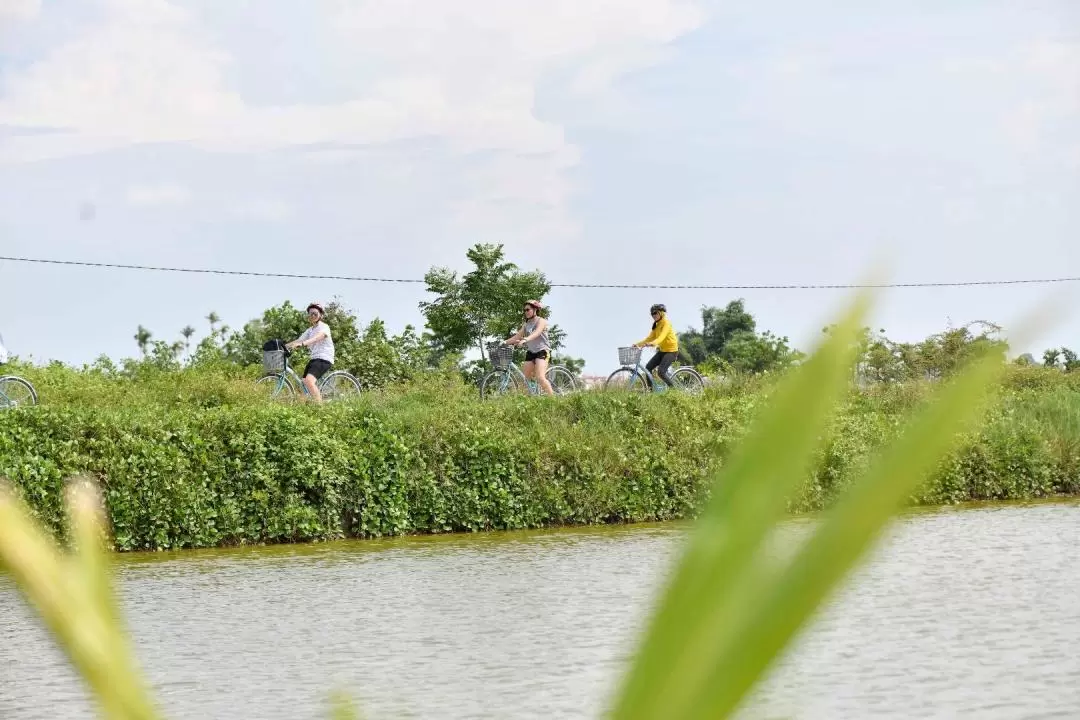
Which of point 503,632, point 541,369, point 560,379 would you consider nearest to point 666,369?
point 560,379

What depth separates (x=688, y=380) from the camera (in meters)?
19.7

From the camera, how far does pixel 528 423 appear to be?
15.5m

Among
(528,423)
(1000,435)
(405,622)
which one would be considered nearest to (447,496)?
(528,423)

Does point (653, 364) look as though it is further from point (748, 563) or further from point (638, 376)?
point (748, 563)

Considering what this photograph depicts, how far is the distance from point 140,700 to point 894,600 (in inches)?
355

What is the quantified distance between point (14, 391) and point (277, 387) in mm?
3287

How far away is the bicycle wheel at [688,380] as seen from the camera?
19.4m

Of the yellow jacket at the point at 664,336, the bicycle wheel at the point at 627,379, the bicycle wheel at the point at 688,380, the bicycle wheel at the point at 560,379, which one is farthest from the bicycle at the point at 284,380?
the bicycle wheel at the point at 688,380

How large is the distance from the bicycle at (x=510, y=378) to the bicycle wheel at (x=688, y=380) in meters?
1.37

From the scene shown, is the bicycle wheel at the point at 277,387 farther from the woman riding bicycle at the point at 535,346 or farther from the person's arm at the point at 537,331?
the person's arm at the point at 537,331

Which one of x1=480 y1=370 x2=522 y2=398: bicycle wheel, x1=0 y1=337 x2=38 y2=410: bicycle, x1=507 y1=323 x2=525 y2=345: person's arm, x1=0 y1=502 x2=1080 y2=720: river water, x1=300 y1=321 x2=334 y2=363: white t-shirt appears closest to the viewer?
x1=0 y1=502 x2=1080 y2=720: river water

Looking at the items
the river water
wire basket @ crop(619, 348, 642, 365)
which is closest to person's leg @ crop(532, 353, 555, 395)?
wire basket @ crop(619, 348, 642, 365)

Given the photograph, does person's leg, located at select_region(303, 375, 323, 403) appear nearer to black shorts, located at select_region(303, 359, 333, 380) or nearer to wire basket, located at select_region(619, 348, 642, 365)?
black shorts, located at select_region(303, 359, 333, 380)

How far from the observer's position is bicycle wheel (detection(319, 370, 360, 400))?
61.5ft
